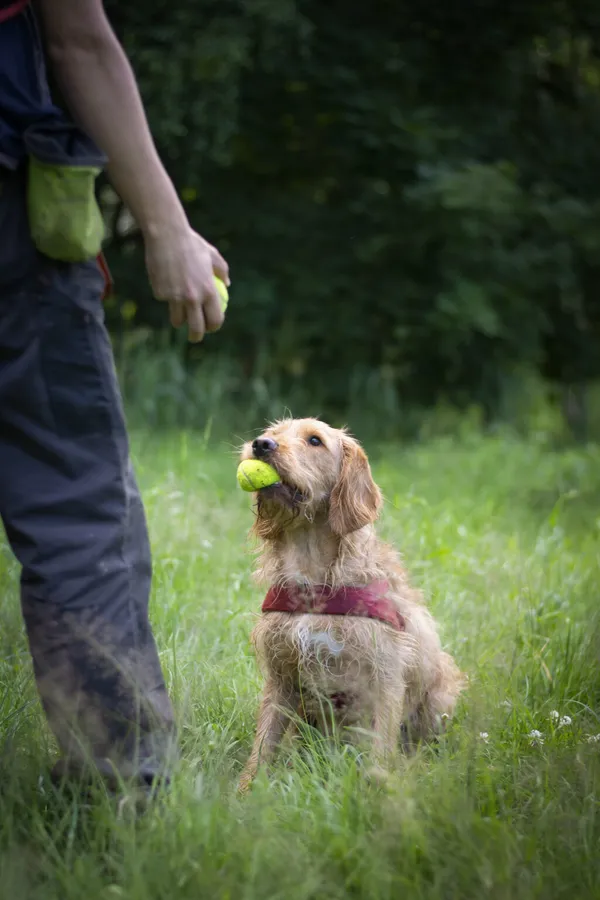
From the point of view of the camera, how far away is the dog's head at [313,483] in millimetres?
3365

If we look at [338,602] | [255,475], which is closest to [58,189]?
[255,475]

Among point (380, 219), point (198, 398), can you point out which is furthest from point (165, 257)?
point (380, 219)

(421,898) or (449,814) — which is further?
(449,814)

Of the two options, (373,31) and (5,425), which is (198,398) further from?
(5,425)

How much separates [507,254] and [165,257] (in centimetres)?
899

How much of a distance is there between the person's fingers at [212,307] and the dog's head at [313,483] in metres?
0.95

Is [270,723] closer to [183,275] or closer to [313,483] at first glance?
[313,483]

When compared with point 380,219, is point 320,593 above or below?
above

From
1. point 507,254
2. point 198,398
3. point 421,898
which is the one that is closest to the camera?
point 421,898

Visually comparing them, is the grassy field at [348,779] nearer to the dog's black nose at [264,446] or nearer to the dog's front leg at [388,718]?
the dog's front leg at [388,718]

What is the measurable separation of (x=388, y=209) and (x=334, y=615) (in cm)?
865

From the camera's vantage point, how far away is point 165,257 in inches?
92.4

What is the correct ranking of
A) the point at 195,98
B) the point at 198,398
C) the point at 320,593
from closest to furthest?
1. the point at 320,593
2. the point at 198,398
3. the point at 195,98

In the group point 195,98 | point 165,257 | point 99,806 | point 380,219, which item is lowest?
point 380,219
